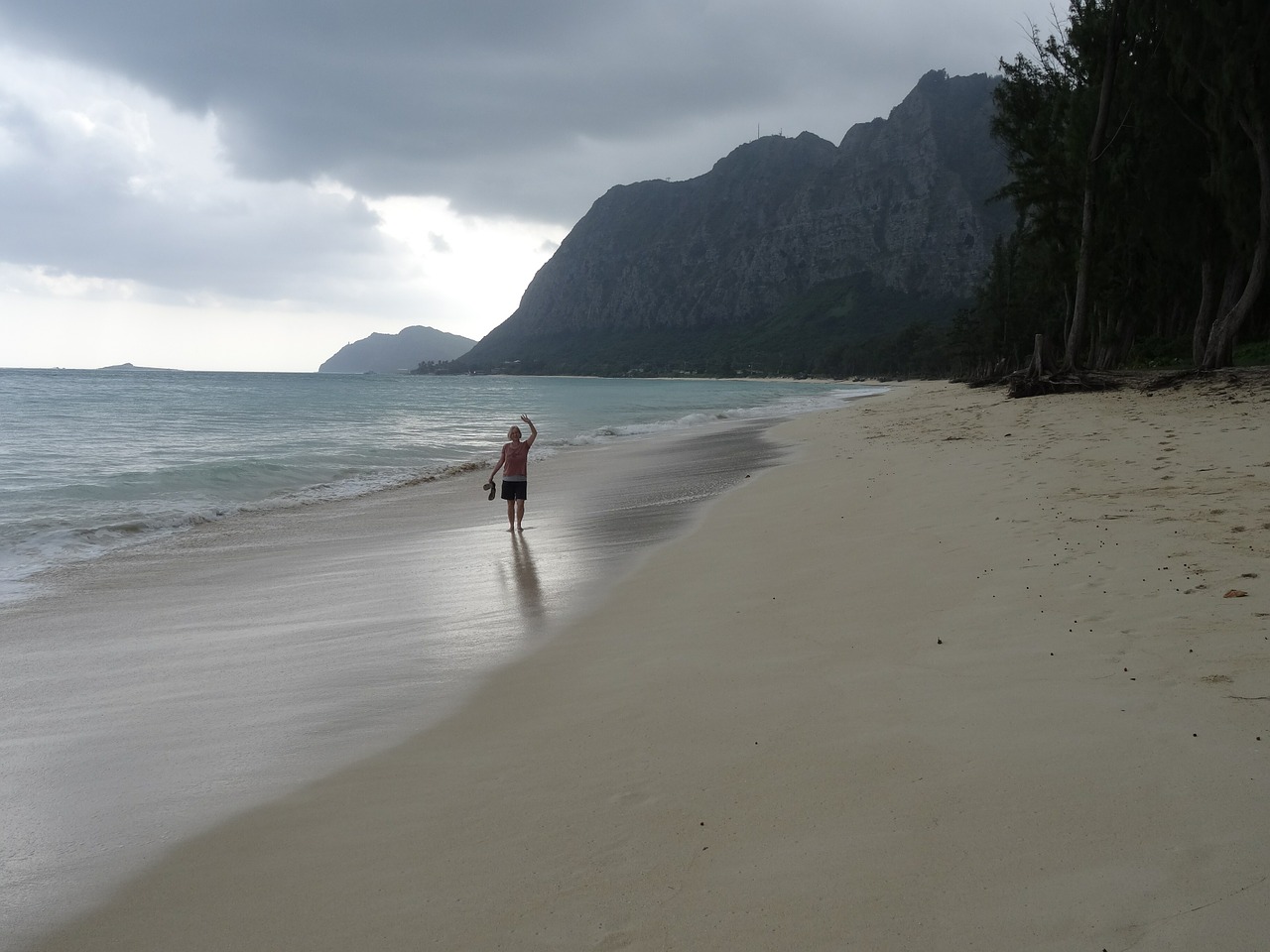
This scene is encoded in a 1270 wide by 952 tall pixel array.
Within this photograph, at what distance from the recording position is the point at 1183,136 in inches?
966

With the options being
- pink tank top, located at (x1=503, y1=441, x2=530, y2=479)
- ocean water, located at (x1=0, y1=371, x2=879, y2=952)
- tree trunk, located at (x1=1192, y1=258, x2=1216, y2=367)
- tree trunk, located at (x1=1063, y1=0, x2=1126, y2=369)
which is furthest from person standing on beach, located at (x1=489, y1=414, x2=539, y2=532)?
tree trunk, located at (x1=1192, y1=258, x2=1216, y2=367)

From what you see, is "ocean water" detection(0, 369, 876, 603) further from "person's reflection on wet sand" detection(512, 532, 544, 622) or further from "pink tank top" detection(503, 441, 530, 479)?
"pink tank top" detection(503, 441, 530, 479)

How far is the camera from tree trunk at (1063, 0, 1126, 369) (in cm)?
2328

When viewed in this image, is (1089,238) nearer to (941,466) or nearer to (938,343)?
(941,466)

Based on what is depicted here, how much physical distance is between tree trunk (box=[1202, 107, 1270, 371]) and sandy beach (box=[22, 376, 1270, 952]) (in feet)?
60.9

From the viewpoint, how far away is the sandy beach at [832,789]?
224 cm

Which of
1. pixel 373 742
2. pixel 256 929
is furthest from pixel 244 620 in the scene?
pixel 256 929

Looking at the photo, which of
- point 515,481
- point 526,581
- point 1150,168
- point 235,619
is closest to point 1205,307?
point 1150,168

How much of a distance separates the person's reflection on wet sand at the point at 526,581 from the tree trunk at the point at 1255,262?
19.9 m

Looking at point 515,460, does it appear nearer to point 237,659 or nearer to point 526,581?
point 526,581

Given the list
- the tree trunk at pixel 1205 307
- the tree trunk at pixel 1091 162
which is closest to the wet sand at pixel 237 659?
the tree trunk at pixel 1091 162

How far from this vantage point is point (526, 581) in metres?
7.48

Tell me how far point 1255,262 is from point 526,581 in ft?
74.7

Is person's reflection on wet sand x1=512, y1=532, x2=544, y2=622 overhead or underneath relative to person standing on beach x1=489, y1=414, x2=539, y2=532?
underneath
